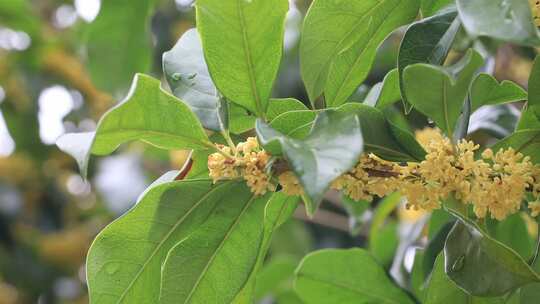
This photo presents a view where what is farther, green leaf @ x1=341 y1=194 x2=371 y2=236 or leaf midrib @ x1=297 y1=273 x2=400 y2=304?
green leaf @ x1=341 y1=194 x2=371 y2=236

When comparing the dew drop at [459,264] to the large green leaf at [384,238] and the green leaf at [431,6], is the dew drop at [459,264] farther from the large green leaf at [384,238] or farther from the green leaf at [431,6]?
the large green leaf at [384,238]

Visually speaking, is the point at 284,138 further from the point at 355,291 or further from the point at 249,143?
the point at 355,291

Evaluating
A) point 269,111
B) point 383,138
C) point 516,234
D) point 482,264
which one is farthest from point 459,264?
point 516,234

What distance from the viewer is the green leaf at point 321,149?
0.54 m

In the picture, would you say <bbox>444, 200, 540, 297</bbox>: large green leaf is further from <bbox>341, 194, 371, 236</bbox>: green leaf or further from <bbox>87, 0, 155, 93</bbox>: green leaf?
<bbox>87, 0, 155, 93</bbox>: green leaf

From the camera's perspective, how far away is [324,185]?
53cm

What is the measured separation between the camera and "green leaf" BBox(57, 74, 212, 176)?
65cm

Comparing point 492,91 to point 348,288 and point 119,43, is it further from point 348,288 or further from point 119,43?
point 119,43

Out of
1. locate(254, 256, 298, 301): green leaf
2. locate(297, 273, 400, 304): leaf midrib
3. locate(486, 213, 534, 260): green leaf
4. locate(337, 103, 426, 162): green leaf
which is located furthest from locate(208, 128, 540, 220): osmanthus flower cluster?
locate(254, 256, 298, 301): green leaf

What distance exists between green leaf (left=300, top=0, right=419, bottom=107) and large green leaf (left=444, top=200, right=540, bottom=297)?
0.16 metres

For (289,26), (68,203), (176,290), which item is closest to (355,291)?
(176,290)

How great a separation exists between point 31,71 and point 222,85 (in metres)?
1.83

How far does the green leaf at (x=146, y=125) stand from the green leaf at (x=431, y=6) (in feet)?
0.86

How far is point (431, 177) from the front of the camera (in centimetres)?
66
